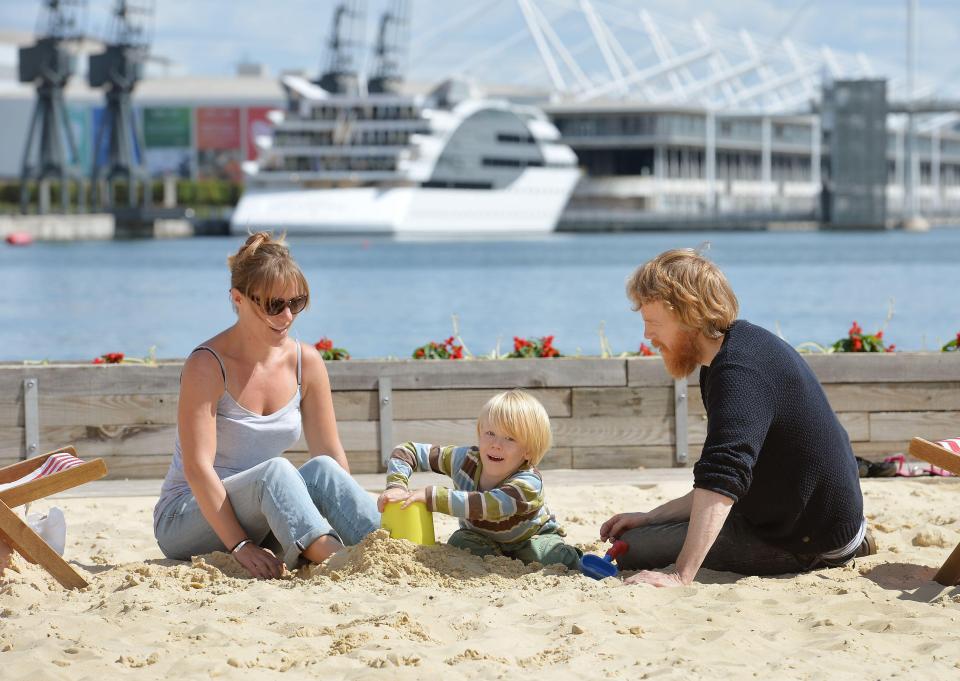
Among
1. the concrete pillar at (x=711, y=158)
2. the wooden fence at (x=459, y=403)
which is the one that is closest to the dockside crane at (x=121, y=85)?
the concrete pillar at (x=711, y=158)

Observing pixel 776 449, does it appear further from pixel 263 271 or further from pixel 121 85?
pixel 121 85

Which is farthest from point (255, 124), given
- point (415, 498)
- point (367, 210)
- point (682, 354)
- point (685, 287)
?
point (685, 287)

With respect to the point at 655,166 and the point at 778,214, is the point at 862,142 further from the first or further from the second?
the point at 655,166

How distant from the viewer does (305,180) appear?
79062mm

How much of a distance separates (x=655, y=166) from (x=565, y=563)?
97.0 m

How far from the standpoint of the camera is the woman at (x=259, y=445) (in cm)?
430

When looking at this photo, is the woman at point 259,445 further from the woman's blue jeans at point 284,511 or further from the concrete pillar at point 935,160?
the concrete pillar at point 935,160

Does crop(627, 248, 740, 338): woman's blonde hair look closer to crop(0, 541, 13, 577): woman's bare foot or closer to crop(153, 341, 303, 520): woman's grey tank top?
crop(153, 341, 303, 520): woman's grey tank top

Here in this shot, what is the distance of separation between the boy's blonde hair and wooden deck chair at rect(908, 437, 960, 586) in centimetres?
108

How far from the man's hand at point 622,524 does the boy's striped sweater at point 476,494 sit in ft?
0.60

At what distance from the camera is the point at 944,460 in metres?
4.23

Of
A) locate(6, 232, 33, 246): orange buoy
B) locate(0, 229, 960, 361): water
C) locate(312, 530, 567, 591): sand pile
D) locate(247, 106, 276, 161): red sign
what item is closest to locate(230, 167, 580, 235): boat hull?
locate(0, 229, 960, 361): water

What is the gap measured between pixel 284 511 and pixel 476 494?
0.58 meters

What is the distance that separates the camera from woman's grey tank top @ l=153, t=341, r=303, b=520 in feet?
14.6
